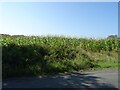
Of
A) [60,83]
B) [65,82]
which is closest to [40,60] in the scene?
[65,82]

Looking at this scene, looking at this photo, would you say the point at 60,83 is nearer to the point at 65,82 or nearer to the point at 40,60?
the point at 65,82

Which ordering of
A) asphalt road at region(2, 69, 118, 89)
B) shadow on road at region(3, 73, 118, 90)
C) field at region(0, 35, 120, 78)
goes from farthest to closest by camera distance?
field at region(0, 35, 120, 78) < asphalt road at region(2, 69, 118, 89) < shadow on road at region(3, 73, 118, 90)

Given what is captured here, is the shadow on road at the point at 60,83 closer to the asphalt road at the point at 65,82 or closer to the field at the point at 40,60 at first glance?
the asphalt road at the point at 65,82

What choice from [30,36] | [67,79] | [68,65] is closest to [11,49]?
[68,65]

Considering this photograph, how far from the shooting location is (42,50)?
20.7m

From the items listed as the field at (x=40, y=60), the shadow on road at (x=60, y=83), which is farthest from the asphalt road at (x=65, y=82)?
the field at (x=40, y=60)

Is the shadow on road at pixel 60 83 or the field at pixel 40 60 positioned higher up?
the field at pixel 40 60

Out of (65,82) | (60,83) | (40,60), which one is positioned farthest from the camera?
(40,60)

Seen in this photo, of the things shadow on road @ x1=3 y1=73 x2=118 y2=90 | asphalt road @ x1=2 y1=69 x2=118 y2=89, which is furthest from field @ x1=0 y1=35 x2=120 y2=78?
shadow on road @ x1=3 y1=73 x2=118 y2=90

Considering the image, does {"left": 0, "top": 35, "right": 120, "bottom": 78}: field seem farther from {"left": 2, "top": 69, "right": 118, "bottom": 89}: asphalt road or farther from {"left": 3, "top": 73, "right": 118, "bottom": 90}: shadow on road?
{"left": 3, "top": 73, "right": 118, "bottom": 90}: shadow on road

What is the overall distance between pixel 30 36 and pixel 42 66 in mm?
13684

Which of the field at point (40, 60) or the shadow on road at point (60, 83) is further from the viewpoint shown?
the field at point (40, 60)

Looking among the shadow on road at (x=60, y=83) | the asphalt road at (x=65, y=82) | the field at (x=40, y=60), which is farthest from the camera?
the field at (x=40, y=60)

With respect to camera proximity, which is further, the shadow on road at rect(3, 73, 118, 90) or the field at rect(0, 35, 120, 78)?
the field at rect(0, 35, 120, 78)
